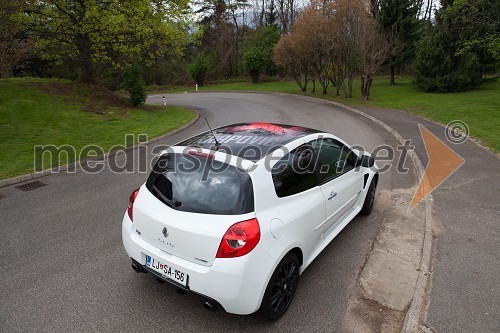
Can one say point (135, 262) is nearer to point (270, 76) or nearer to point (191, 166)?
point (191, 166)

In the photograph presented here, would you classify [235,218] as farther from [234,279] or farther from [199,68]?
[199,68]

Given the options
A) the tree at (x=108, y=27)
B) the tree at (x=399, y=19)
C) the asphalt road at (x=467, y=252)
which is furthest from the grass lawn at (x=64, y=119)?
the tree at (x=399, y=19)

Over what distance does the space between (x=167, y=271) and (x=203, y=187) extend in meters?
0.87

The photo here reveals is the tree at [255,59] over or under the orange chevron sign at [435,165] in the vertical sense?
over

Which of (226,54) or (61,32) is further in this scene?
(226,54)

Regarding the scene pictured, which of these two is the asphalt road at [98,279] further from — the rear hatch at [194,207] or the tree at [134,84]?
the tree at [134,84]

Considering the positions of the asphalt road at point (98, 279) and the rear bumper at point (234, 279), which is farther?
the asphalt road at point (98, 279)

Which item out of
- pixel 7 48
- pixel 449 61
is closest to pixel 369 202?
pixel 7 48

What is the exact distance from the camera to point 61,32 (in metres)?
15.4

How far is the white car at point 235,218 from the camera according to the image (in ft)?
9.32

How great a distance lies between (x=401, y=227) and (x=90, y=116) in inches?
518

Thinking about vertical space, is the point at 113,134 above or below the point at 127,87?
below

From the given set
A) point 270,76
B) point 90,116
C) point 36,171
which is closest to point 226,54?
point 270,76

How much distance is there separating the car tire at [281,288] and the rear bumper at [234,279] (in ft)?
0.46
